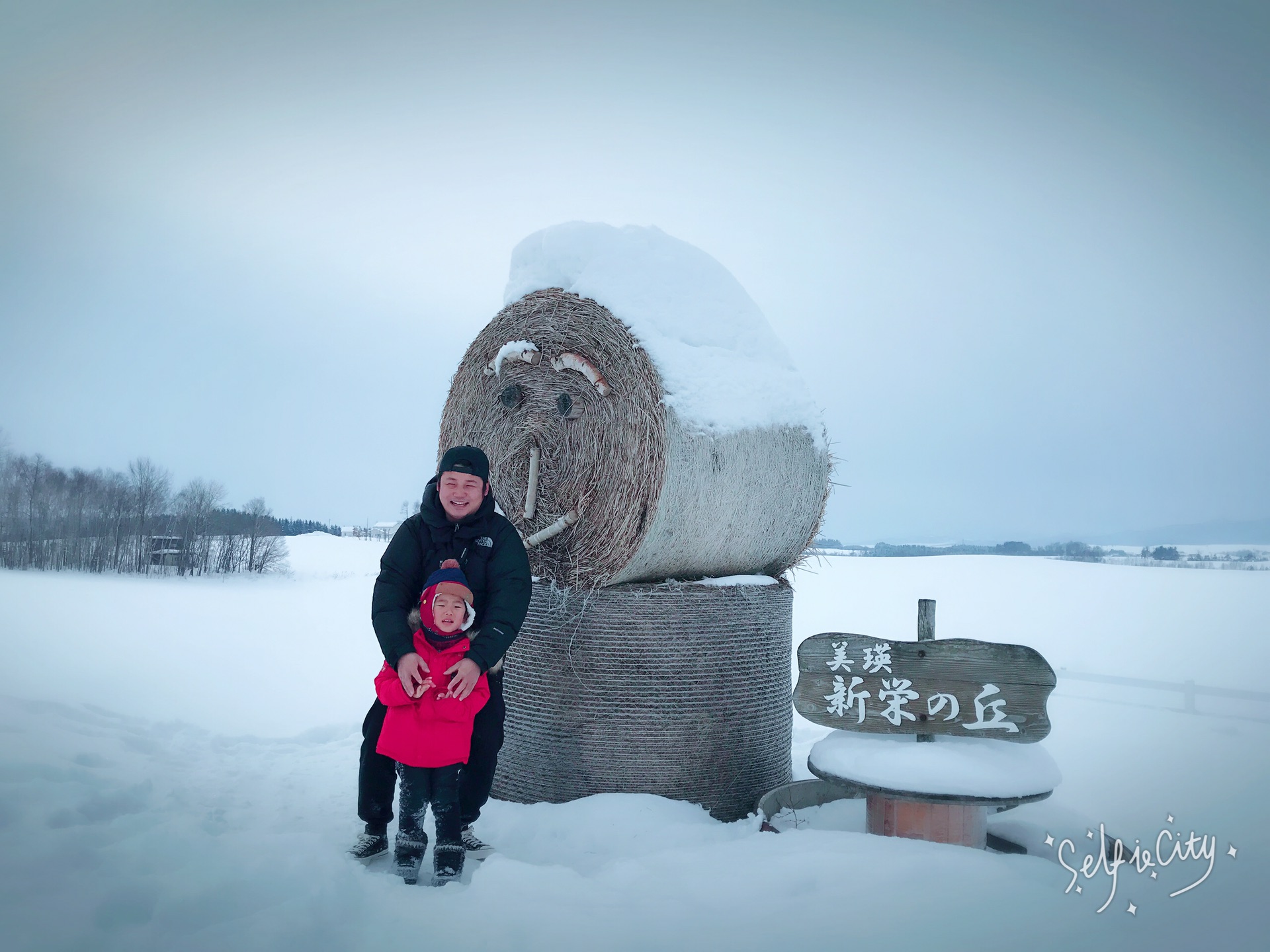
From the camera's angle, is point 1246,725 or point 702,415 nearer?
point 702,415

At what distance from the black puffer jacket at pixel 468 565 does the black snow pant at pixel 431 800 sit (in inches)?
16.3

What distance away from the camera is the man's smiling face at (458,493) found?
2.92m

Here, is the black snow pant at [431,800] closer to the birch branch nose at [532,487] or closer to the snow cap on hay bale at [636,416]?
the snow cap on hay bale at [636,416]

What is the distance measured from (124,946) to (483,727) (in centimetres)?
121

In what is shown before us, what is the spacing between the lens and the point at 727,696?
3691mm

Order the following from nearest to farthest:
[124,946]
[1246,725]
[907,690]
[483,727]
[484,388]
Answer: [124,946]
[483,727]
[907,690]
[484,388]
[1246,725]

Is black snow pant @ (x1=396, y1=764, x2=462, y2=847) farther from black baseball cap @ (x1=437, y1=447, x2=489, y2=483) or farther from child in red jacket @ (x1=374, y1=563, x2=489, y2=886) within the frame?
black baseball cap @ (x1=437, y1=447, x2=489, y2=483)

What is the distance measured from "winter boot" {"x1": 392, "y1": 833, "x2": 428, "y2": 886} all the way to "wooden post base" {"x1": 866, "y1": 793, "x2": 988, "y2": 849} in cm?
168

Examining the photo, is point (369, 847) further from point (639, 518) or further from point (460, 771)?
point (639, 518)

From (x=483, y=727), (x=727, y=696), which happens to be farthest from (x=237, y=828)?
(x=727, y=696)

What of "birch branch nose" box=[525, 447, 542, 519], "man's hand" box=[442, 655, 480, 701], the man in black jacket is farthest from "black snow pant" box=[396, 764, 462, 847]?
"birch branch nose" box=[525, 447, 542, 519]

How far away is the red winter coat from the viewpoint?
2.62m

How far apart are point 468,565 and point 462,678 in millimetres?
443

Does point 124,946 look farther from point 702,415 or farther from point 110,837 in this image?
point 702,415
